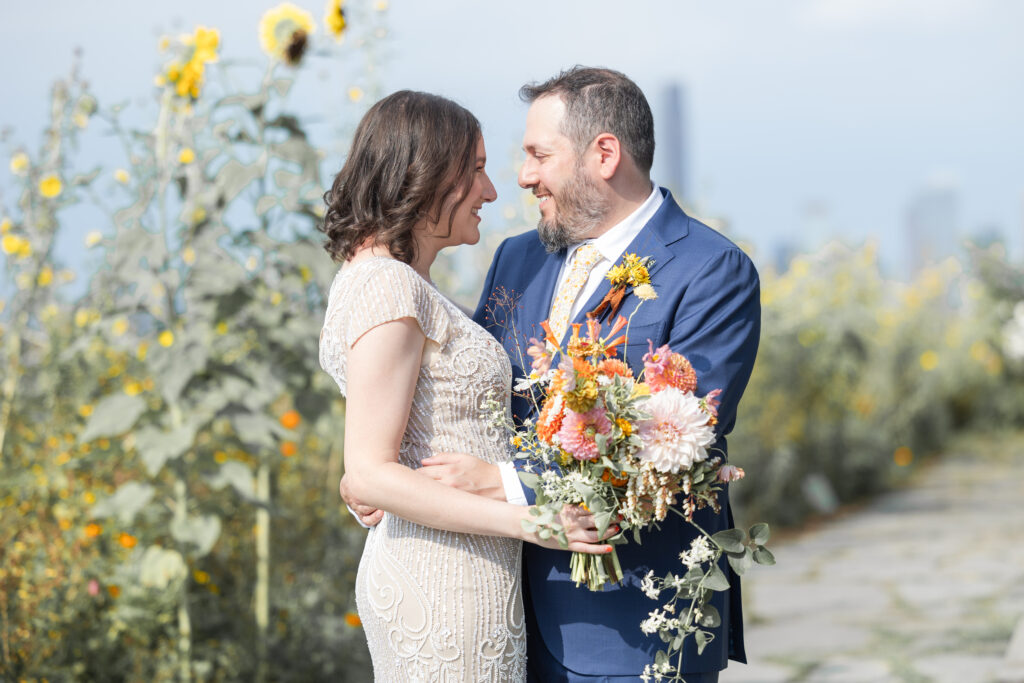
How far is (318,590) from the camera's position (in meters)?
3.62

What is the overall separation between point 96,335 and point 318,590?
118 centimetres

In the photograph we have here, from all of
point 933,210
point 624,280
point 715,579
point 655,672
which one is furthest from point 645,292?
point 933,210

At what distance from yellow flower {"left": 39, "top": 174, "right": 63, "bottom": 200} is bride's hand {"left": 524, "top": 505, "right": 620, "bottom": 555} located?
7.74ft

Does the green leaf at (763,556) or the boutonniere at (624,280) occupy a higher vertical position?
the boutonniere at (624,280)

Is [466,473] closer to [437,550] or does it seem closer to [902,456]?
[437,550]

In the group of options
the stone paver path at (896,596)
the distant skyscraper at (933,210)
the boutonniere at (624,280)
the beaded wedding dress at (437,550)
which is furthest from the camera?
the distant skyscraper at (933,210)

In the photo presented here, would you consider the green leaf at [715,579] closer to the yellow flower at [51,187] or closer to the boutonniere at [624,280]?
the boutonniere at [624,280]

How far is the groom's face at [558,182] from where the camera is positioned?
7.25 feet

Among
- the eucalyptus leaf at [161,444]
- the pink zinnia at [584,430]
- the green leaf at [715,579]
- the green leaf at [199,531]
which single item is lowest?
the green leaf at [199,531]

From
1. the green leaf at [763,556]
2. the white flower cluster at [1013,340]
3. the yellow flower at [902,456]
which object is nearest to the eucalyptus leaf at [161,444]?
the green leaf at [763,556]

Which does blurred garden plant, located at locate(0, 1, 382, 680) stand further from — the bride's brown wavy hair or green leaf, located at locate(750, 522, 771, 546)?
green leaf, located at locate(750, 522, 771, 546)

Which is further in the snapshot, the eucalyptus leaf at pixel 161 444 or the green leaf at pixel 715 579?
the eucalyptus leaf at pixel 161 444

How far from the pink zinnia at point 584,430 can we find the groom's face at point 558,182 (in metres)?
0.68

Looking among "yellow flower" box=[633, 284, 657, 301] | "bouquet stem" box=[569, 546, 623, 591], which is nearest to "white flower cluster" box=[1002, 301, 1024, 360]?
"yellow flower" box=[633, 284, 657, 301]
